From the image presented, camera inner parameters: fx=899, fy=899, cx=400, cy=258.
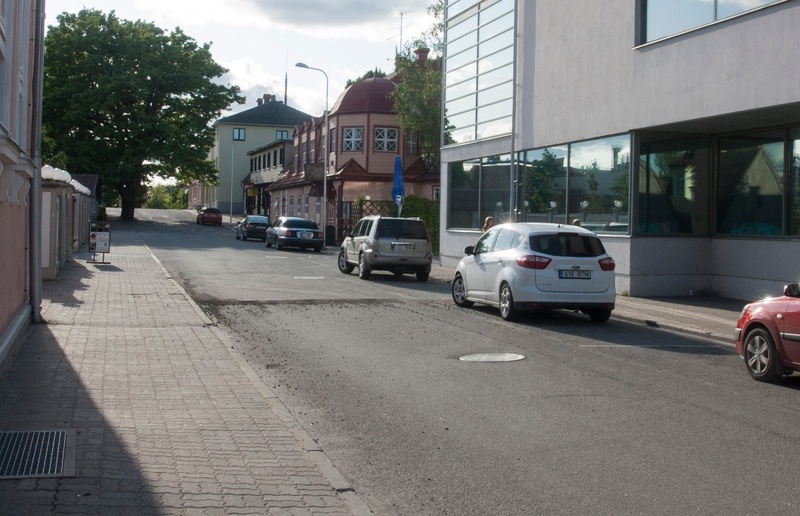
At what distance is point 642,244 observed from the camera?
759 inches

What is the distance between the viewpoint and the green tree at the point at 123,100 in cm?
6281

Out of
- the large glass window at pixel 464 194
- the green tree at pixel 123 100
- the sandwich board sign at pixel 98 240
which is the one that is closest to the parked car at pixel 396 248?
the large glass window at pixel 464 194

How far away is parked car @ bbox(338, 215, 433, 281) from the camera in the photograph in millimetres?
23516

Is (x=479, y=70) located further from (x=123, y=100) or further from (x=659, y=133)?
(x=123, y=100)

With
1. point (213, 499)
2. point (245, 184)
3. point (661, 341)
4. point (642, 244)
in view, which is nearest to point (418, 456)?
point (213, 499)

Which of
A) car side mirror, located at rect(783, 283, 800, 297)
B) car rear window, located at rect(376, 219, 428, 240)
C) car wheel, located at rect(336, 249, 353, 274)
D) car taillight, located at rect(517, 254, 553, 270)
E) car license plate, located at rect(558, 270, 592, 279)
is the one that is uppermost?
car rear window, located at rect(376, 219, 428, 240)

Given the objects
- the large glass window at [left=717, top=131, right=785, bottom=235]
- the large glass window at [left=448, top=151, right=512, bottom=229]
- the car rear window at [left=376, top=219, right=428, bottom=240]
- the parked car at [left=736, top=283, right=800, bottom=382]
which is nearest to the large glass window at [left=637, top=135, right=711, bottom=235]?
the large glass window at [left=717, top=131, right=785, bottom=235]

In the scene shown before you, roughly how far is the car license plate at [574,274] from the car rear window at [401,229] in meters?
9.59

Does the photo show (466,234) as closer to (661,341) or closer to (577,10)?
(577,10)

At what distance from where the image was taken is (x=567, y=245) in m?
14.7

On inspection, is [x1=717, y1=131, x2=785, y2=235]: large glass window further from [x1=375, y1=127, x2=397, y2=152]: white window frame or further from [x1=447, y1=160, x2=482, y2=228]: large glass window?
[x1=375, y1=127, x2=397, y2=152]: white window frame

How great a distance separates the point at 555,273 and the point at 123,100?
56.3 meters

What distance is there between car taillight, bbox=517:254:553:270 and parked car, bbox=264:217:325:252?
26.2 metres

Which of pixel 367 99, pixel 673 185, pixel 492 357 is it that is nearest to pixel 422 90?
pixel 367 99
